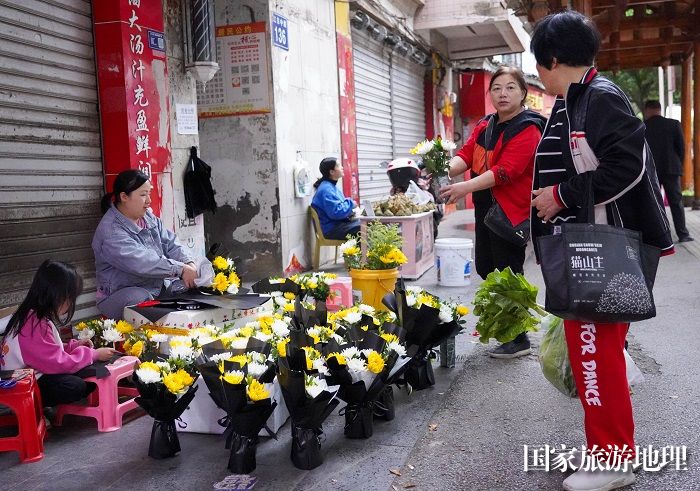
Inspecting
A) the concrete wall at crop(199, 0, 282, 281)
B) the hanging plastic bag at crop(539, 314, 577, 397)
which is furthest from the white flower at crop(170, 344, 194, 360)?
the concrete wall at crop(199, 0, 282, 281)

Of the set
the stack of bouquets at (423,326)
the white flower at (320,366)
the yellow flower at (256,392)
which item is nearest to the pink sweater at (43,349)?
the yellow flower at (256,392)

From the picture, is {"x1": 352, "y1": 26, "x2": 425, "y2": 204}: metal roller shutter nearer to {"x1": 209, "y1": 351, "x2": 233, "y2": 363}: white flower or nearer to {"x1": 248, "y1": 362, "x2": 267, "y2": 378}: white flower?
{"x1": 209, "y1": 351, "x2": 233, "y2": 363}: white flower

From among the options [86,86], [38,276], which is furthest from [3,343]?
[86,86]

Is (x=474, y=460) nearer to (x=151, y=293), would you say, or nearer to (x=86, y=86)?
(x=151, y=293)

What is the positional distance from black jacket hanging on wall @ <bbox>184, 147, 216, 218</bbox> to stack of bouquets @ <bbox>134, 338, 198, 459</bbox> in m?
3.53

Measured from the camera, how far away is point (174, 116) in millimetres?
6746

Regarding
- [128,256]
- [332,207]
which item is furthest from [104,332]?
[332,207]

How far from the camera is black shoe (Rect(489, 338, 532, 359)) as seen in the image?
505 cm

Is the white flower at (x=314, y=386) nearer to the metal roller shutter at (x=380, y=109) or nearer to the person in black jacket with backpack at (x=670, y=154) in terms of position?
the person in black jacket with backpack at (x=670, y=154)

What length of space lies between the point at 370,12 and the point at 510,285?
28.8 ft

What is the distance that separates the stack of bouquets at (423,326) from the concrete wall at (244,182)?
14.3ft

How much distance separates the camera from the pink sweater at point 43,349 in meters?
3.68

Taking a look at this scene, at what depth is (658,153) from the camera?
34.6 ft

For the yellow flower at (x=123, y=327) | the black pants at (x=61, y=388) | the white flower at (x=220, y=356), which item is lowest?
the black pants at (x=61, y=388)
